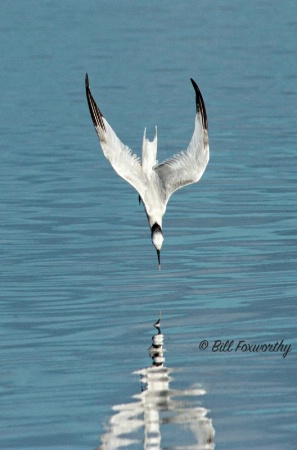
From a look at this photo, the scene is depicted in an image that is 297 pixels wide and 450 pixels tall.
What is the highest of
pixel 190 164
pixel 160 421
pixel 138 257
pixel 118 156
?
pixel 190 164

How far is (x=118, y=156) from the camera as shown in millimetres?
15820

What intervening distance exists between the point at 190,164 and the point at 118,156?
1.03 metres

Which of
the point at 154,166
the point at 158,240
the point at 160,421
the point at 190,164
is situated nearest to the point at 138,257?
the point at 158,240

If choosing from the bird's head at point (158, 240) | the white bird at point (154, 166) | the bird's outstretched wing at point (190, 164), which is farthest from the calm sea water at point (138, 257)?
the bird's outstretched wing at point (190, 164)

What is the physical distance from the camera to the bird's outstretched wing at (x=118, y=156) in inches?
616

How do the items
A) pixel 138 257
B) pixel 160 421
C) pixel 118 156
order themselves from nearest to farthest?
pixel 160 421 < pixel 118 156 < pixel 138 257

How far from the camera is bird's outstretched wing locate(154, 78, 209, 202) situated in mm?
16219

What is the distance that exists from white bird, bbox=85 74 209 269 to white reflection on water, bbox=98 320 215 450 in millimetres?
4157

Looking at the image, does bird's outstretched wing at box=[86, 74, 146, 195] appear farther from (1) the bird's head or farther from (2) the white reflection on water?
(2) the white reflection on water

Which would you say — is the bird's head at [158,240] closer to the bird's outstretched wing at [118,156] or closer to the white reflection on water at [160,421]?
the bird's outstretched wing at [118,156]

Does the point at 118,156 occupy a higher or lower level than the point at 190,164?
lower

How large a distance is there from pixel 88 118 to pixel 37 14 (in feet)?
77.2

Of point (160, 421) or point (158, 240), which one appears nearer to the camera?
point (160, 421)

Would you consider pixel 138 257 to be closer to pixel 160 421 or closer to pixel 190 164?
pixel 190 164
